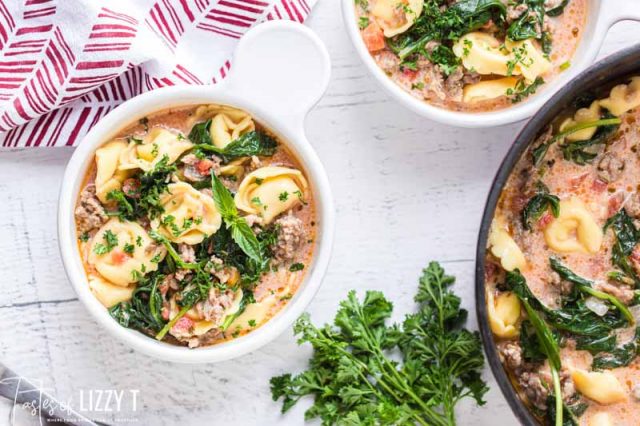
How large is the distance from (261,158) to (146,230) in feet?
2.00

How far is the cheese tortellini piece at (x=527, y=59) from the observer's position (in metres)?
4.03

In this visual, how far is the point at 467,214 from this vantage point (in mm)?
4277

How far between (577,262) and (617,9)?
116 cm

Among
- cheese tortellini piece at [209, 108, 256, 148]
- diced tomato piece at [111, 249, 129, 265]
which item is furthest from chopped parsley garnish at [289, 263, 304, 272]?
diced tomato piece at [111, 249, 129, 265]

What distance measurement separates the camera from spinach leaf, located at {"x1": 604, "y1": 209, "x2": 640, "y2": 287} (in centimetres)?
388

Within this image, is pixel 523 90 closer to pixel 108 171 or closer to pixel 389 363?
pixel 389 363

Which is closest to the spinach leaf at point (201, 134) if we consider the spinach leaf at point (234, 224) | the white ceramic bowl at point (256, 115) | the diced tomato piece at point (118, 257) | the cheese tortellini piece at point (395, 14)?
the white ceramic bowl at point (256, 115)

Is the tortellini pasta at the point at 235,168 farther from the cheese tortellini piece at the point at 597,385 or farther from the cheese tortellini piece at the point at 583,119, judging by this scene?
the cheese tortellini piece at the point at 597,385

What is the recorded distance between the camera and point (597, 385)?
12.5 ft

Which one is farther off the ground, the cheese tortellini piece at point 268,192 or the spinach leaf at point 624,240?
the cheese tortellini piece at point 268,192

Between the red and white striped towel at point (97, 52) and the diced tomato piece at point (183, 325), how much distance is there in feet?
3.37

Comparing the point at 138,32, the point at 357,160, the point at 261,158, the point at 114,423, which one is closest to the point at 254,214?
the point at 261,158

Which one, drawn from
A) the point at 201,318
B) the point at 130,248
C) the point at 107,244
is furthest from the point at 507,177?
the point at 107,244

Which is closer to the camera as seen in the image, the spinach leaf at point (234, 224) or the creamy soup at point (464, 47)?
the spinach leaf at point (234, 224)
